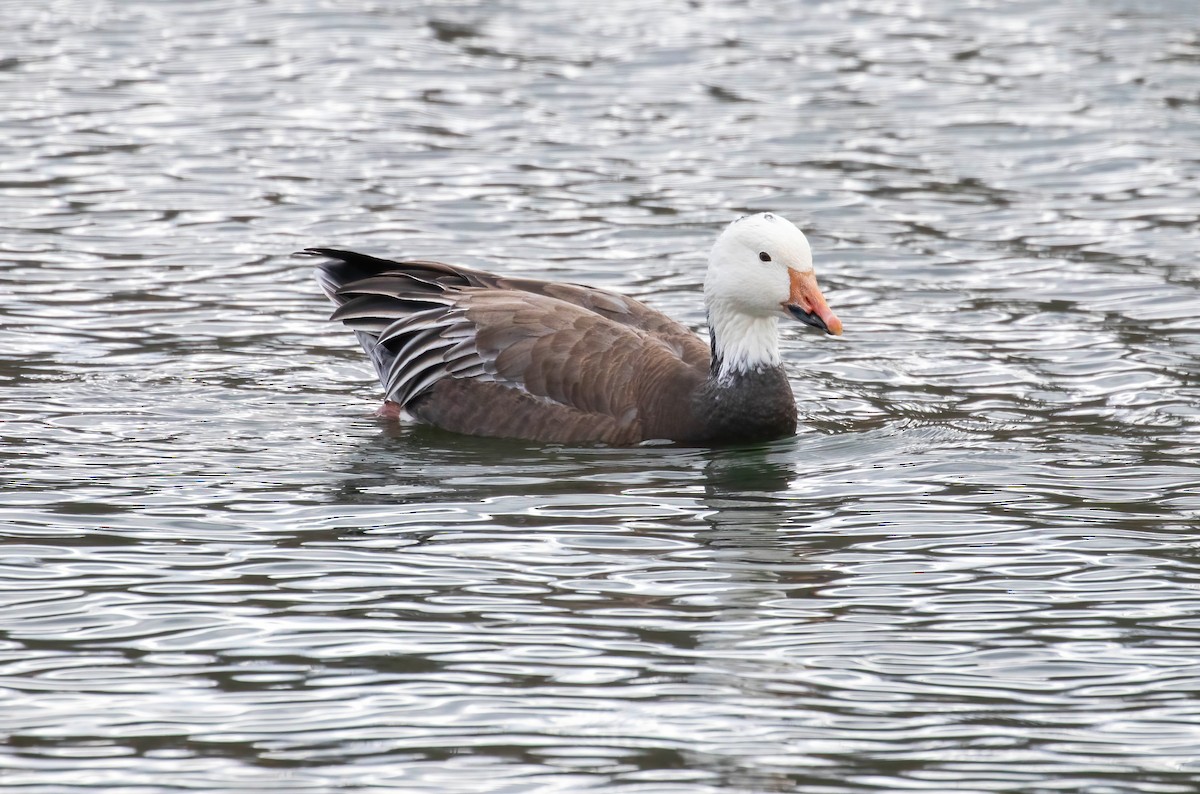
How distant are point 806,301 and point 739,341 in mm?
512

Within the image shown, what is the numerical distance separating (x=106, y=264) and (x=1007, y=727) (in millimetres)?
9567

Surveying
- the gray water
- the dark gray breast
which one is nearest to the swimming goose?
the dark gray breast

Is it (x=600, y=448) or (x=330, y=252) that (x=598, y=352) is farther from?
(x=330, y=252)

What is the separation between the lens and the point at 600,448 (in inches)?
434

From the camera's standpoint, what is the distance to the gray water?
6961 mm

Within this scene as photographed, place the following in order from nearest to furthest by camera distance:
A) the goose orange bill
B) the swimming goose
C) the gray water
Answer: the gray water
the goose orange bill
the swimming goose

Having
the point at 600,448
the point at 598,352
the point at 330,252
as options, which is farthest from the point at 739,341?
the point at 330,252

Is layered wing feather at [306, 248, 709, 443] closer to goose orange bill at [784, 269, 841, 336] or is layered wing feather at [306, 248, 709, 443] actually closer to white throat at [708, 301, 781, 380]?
white throat at [708, 301, 781, 380]

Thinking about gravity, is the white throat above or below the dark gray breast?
above

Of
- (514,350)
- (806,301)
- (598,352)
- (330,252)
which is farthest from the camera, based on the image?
(330,252)

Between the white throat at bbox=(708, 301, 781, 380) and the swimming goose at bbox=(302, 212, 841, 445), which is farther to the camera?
the white throat at bbox=(708, 301, 781, 380)

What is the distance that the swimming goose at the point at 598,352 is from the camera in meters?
11.0

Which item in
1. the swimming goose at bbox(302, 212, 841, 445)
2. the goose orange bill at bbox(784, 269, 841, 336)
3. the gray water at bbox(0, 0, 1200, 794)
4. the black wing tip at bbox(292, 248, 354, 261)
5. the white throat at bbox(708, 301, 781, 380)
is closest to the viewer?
the gray water at bbox(0, 0, 1200, 794)

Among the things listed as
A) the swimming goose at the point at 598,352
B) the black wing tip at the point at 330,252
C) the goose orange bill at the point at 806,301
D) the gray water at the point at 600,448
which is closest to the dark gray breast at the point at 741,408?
the swimming goose at the point at 598,352
